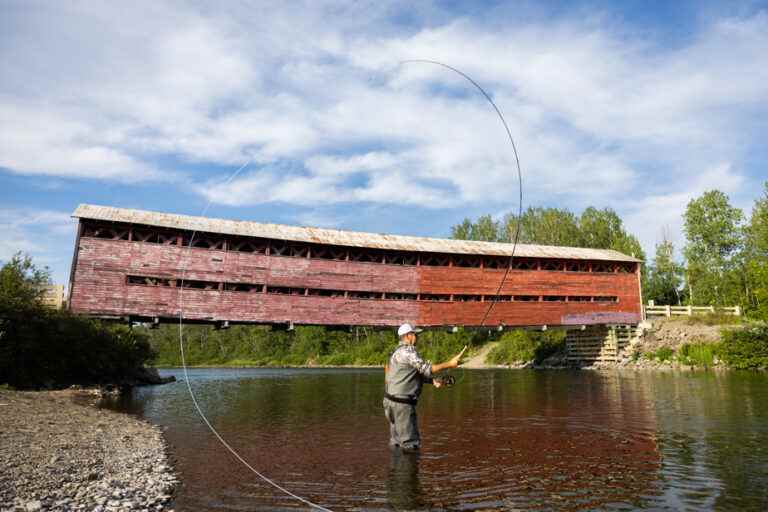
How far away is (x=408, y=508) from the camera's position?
4.51 meters

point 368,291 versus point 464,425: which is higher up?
point 368,291

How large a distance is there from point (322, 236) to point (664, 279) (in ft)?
106

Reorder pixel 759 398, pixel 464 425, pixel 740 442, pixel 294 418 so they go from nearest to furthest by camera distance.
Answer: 1. pixel 740 442
2. pixel 464 425
3. pixel 294 418
4. pixel 759 398

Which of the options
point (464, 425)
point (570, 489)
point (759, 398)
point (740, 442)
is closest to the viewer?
point (570, 489)

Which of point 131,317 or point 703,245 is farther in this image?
point 703,245

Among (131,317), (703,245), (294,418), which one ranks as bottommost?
(294,418)

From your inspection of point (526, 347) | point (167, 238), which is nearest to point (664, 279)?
point (526, 347)

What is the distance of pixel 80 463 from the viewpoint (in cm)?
599

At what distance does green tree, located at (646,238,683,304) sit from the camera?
4231cm

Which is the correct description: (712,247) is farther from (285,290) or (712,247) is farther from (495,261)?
(285,290)

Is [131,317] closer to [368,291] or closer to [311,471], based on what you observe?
[368,291]

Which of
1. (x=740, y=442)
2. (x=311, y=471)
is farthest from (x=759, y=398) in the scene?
(x=311, y=471)

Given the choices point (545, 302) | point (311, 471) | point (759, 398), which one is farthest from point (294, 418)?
point (545, 302)

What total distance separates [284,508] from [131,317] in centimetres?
1770
